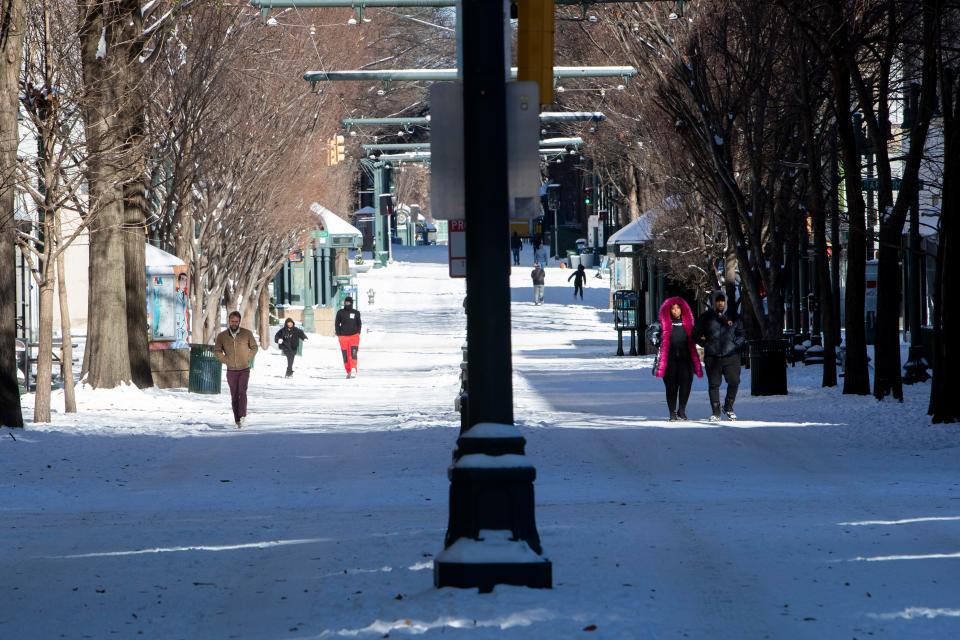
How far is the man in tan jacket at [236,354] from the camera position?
20.5 m

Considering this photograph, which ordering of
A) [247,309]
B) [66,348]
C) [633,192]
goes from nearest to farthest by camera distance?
[66,348] → [247,309] → [633,192]

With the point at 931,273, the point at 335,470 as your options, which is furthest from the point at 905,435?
the point at 931,273

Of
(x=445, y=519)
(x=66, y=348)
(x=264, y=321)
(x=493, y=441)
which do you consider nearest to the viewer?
(x=493, y=441)

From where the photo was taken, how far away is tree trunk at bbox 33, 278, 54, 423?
19.3m

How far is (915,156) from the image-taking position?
20.5 meters

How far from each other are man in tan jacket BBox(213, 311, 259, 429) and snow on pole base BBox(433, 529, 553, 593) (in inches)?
530

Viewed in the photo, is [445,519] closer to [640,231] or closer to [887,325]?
[887,325]

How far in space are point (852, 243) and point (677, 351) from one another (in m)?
4.59

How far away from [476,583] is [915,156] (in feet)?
49.1

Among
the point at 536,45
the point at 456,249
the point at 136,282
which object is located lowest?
the point at 136,282

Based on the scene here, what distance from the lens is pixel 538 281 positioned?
6438 centimetres

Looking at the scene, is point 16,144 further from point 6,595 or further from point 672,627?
point 672,627

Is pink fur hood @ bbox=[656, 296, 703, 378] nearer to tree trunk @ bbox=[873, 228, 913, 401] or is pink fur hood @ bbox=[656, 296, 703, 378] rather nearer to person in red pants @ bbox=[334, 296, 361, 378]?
tree trunk @ bbox=[873, 228, 913, 401]

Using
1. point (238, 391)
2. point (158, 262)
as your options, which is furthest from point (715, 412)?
point (158, 262)
